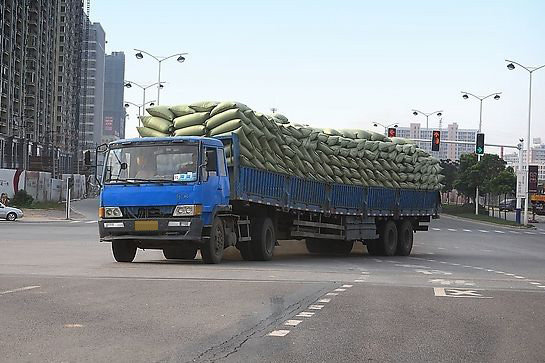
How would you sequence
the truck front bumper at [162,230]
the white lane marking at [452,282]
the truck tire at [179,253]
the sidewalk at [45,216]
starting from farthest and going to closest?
the sidewalk at [45,216]
the truck tire at [179,253]
the truck front bumper at [162,230]
the white lane marking at [452,282]

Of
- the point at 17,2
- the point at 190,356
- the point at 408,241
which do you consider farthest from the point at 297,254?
the point at 17,2

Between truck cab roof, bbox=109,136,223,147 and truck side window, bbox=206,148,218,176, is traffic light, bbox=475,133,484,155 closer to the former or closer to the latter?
truck cab roof, bbox=109,136,223,147

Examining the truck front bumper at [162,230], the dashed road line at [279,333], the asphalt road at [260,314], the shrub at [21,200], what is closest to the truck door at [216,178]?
the truck front bumper at [162,230]

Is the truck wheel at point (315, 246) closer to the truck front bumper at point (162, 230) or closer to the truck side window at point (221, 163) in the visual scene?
the truck side window at point (221, 163)

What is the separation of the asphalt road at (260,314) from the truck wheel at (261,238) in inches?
60.7

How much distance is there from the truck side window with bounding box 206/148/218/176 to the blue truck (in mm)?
21

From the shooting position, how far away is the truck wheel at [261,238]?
65.8ft

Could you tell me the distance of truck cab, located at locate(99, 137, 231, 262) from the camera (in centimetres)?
1722

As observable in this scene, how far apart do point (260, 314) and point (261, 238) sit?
9.75 metres

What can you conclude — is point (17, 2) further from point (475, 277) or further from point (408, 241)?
point (475, 277)

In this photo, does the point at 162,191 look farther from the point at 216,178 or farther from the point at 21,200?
the point at 21,200

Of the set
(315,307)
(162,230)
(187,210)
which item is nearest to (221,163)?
(187,210)

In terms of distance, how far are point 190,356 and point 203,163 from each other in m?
10.2

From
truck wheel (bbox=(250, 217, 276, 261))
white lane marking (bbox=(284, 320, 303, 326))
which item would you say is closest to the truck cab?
truck wheel (bbox=(250, 217, 276, 261))
